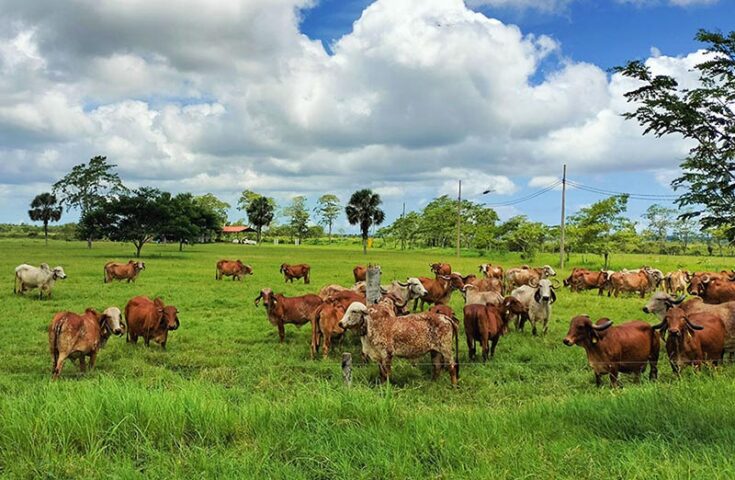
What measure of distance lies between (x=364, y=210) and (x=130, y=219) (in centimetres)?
2846

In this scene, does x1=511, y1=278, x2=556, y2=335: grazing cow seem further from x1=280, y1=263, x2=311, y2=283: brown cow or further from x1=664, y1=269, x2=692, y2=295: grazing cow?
x1=280, y1=263, x2=311, y2=283: brown cow

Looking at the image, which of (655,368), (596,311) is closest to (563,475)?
(655,368)

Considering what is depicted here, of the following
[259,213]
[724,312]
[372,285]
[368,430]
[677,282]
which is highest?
[259,213]

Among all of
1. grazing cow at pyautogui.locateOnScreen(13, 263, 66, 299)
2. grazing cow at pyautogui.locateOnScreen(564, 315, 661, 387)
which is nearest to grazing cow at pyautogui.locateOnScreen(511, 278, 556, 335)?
grazing cow at pyautogui.locateOnScreen(564, 315, 661, 387)

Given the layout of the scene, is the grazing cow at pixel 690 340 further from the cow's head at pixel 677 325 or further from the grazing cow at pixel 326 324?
the grazing cow at pixel 326 324

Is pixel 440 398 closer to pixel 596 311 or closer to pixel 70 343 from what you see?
pixel 70 343

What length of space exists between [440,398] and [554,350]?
428 centimetres

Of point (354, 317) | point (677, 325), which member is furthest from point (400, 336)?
point (677, 325)

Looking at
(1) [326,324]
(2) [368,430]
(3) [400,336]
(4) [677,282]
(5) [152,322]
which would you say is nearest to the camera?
(2) [368,430]

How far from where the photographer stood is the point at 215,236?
103062mm

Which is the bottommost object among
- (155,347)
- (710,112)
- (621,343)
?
(155,347)

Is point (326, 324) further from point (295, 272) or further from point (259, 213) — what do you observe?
point (259, 213)

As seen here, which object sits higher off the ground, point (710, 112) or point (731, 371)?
point (710, 112)

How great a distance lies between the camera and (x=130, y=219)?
43594 mm
